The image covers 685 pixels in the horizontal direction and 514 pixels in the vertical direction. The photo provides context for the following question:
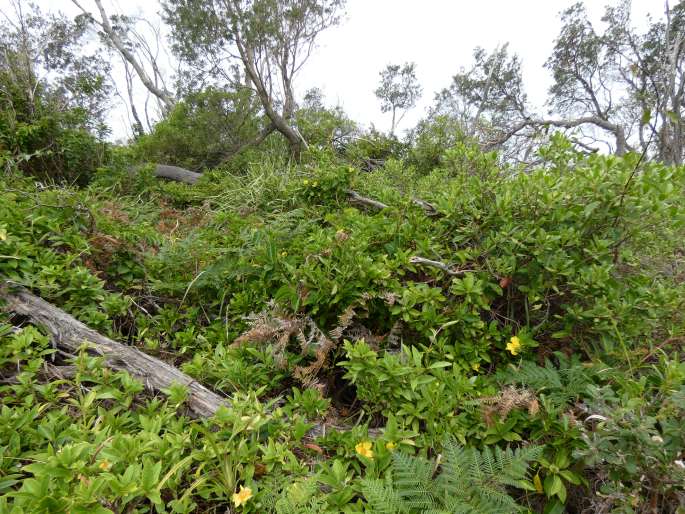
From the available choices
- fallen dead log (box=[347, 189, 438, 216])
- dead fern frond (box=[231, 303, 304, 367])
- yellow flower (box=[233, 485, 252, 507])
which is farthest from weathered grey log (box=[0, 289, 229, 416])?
fallen dead log (box=[347, 189, 438, 216])

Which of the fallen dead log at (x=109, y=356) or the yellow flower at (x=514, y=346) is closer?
the fallen dead log at (x=109, y=356)

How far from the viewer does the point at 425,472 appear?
3.45 feet

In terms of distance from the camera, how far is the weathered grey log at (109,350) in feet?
4.64

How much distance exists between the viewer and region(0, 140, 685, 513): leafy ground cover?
40.5 inches

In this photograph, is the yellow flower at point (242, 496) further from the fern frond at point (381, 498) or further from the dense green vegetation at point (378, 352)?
the fern frond at point (381, 498)

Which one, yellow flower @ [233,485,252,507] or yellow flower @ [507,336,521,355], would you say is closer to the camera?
yellow flower @ [233,485,252,507]

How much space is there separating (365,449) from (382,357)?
45 centimetres

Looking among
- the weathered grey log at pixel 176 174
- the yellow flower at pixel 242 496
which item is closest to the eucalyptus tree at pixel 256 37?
the weathered grey log at pixel 176 174

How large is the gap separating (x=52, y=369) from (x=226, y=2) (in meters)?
8.01

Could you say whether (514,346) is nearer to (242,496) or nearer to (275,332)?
(275,332)

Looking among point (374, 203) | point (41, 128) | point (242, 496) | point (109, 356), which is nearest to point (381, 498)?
point (242, 496)

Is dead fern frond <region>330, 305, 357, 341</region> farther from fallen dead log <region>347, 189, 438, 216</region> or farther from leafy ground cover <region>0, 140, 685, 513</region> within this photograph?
fallen dead log <region>347, 189, 438, 216</region>

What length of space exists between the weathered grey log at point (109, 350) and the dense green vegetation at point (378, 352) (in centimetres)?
4

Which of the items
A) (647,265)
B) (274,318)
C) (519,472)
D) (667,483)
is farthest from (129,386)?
(647,265)
